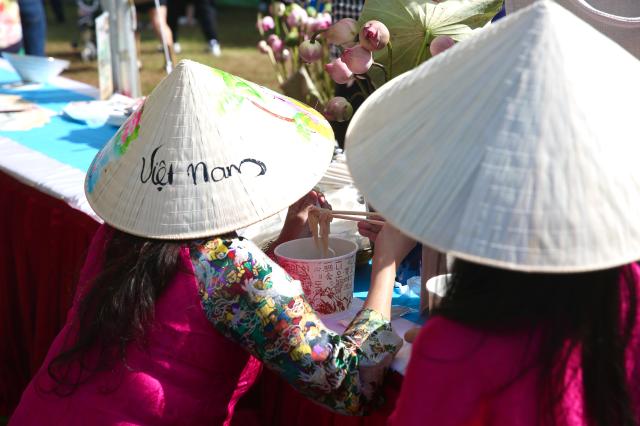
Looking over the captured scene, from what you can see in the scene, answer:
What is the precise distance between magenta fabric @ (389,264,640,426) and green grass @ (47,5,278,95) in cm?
514

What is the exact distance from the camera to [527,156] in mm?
705

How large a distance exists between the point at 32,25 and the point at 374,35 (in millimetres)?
3101

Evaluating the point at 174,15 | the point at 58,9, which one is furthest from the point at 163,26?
the point at 58,9

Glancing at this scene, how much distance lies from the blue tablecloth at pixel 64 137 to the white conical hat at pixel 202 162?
92 centimetres

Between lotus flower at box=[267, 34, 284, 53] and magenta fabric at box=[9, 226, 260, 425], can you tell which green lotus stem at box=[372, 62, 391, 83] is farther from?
lotus flower at box=[267, 34, 284, 53]

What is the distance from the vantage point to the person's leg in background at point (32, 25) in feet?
12.5

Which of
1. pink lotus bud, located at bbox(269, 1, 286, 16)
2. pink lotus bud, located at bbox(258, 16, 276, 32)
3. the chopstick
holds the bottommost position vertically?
the chopstick

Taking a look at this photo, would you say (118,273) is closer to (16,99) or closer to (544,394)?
(544,394)

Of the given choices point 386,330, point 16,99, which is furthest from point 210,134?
point 16,99

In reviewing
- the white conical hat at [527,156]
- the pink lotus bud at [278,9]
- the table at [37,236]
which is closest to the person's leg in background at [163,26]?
the pink lotus bud at [278,9]

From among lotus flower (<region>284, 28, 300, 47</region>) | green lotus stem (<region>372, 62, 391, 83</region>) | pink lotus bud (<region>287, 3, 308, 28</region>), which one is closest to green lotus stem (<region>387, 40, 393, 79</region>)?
green lotus stem (<region>372, 62, 391, 83</region>)

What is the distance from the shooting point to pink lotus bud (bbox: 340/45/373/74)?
121cm

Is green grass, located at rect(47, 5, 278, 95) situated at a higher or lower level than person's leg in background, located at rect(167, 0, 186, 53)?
lower

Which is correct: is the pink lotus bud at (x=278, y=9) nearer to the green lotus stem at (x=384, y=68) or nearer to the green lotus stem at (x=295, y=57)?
the green lotus stem at (x=295, y=57)
